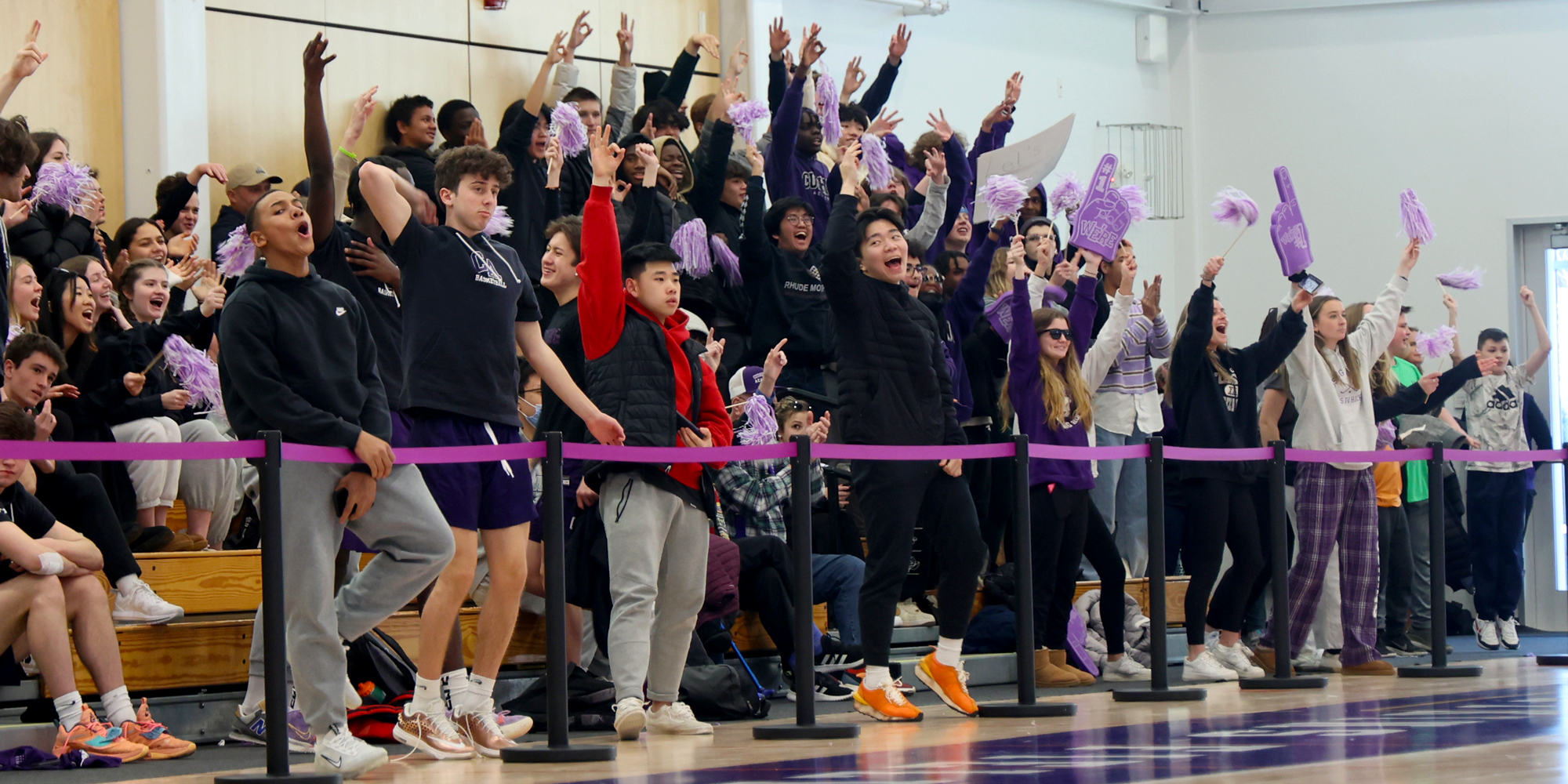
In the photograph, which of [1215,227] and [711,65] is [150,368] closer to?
[711,65]

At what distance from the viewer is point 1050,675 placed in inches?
294

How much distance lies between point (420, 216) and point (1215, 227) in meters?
9.85

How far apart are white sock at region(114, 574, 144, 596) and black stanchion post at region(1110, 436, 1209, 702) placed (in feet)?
11.8

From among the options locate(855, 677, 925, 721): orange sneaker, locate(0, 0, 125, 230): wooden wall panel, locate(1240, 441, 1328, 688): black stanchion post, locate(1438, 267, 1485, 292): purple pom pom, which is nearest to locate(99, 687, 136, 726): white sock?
locate(855, 677, 925, 721): orange sneaker

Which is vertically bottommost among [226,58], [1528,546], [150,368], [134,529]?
[1528,546]

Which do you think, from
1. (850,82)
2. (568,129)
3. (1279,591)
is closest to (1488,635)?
(1279,591)

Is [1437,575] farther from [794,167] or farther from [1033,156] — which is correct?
[794,167]

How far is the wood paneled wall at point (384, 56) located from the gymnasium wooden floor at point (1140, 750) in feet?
15.2

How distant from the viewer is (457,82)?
1022 cm

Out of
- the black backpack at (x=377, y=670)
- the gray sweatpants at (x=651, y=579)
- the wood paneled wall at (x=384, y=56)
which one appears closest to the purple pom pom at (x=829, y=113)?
the wood paneled wall at (x=384, y=56)

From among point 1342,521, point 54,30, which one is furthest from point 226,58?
point 1342,521

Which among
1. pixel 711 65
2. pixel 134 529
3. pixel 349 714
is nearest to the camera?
pixel 349 714

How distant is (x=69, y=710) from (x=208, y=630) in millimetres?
725

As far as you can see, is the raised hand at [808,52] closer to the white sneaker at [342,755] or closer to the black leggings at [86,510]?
the black leggings at [86,510]
